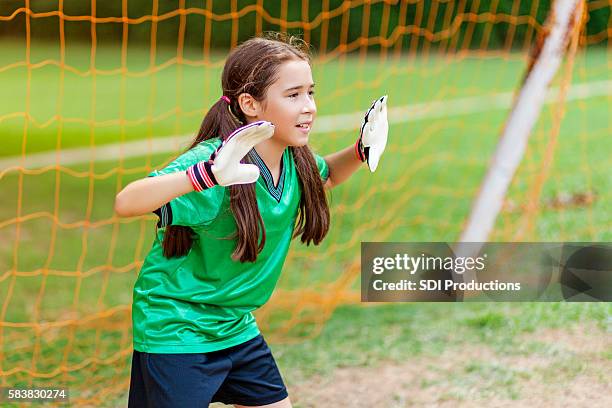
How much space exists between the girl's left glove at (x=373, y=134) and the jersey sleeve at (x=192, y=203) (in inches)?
17.6

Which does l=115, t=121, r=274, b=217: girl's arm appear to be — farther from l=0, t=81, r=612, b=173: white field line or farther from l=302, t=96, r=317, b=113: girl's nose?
l=0, t=81, r=612, b=173: white field line

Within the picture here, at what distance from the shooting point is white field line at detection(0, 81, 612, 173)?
841 centimetres

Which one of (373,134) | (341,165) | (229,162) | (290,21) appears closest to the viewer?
(229,162)

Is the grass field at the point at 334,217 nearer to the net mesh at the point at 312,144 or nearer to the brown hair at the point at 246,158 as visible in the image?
the net mesh at the point at 312,144

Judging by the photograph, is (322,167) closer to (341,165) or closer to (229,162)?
(341,165)

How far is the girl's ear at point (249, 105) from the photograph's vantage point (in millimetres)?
2576

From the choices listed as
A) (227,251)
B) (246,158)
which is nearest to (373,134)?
(246,158)

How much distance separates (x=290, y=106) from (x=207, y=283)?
0.47 m

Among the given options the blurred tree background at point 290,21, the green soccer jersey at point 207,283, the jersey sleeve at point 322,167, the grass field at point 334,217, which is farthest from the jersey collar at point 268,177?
the blurred tree background at point 290,21

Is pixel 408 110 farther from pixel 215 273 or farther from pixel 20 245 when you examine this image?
pixel 215 273

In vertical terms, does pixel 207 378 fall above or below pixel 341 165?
below

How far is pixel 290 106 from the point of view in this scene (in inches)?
100

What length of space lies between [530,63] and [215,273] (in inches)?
101

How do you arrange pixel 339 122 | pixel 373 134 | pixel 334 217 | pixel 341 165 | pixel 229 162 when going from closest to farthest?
pixel 229 162
pixel 373 134
pixel 341 165
pixel 334 217
pixel 339 122
